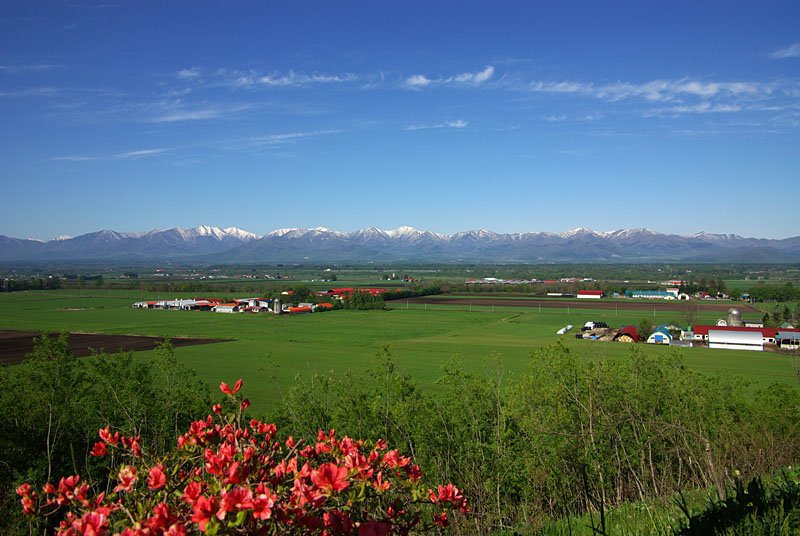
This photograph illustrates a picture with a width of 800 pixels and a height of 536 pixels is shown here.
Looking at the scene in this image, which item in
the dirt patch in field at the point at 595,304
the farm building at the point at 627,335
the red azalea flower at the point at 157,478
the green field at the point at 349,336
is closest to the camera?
the red azalea flower at the point at 157,478

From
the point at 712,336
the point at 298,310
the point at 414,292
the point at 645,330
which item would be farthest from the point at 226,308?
the point at 712,336

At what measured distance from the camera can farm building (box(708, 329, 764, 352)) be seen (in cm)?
5266

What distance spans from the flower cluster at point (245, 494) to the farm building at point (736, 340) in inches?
2265

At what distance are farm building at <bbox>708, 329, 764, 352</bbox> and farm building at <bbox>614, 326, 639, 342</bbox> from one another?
642 centimetres

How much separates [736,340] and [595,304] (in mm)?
41771

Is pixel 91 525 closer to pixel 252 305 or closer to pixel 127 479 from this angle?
pixel 127 479

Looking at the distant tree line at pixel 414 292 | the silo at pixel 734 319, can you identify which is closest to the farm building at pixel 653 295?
the distant tree line at pixel 414 292

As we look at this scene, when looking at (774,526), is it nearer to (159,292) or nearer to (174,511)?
(174,511)

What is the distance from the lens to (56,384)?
2100cm

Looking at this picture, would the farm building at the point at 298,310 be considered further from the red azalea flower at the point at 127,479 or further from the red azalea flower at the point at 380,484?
the red azalea flower at the point at 380,484

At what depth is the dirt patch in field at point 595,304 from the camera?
8612cm

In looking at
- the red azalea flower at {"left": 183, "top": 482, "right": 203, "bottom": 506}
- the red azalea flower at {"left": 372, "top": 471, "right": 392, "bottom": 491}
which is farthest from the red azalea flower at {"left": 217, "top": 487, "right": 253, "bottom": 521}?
the red azalea flower at {"left": 372, "top": 471, "right": 392, "bottom": 491}

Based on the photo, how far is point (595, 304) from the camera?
311ft

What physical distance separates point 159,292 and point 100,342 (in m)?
68.4
